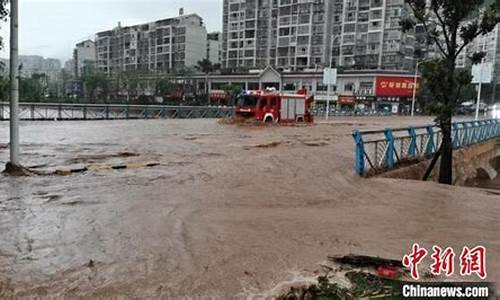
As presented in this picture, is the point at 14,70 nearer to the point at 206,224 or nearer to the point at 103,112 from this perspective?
the point at 206,224

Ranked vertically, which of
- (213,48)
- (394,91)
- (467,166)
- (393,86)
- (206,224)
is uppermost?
(213,48)

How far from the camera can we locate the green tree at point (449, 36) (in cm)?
1298

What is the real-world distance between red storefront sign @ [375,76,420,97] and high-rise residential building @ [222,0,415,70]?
153 inches

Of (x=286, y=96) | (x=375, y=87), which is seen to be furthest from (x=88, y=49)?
(x=286, y=96)

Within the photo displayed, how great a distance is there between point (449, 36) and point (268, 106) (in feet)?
72.7

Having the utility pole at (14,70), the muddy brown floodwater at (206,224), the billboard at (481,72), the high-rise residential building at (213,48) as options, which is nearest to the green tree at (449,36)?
the muddy brown floodwater at (206,224)

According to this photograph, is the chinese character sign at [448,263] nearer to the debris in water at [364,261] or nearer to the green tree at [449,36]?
the debris in water at [364,261]

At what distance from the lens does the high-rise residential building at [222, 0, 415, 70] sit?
85.9 m

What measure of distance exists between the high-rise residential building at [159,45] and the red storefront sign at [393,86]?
48.1m

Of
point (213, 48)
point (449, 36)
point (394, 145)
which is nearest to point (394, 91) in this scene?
point (213, 48)

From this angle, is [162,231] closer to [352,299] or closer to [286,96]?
[352,299]

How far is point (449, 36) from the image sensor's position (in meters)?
13.5

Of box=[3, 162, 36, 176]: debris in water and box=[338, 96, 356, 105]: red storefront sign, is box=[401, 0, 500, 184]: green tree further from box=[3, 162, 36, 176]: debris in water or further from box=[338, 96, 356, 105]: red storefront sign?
box=[338, 96, 356, 105]: red storefront sign

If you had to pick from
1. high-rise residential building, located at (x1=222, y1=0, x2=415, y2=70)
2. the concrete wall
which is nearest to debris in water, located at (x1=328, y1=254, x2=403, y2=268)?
the concrete wall
